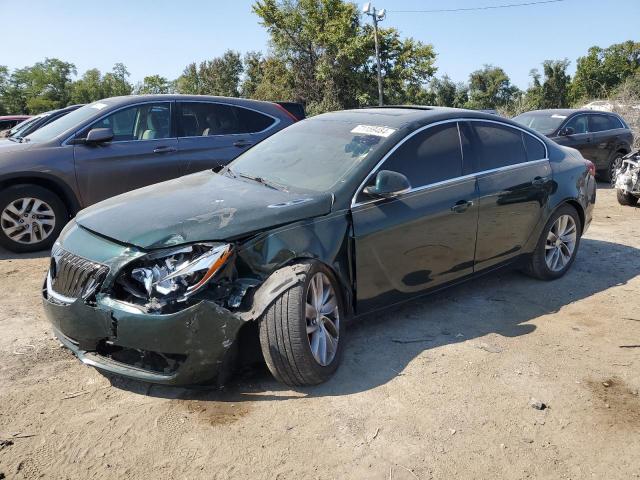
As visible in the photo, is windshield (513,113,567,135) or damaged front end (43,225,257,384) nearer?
damaged front end (43,225,257,384)

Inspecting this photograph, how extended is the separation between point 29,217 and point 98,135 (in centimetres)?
117

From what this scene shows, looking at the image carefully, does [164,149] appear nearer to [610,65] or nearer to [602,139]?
[602,139]

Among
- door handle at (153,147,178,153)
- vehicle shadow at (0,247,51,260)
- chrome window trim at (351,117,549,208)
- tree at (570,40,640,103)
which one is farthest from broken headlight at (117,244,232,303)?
tree at (570,40,640,103)

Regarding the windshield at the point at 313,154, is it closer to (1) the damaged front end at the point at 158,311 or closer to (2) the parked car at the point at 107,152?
(1) the damaged front end at the point at 158,311

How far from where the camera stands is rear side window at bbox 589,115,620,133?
12102mm

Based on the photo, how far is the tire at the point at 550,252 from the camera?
512 cm

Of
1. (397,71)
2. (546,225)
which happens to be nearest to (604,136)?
(546,225)

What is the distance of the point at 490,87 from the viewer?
2827 inches

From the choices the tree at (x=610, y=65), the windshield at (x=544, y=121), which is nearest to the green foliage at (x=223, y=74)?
the tree at (x=610, y=65)

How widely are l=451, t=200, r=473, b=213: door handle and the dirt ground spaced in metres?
0.86

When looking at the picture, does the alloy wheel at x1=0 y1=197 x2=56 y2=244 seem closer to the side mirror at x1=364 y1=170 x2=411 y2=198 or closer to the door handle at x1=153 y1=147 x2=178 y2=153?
the door handle at x1=153 y1=147 x2=178 y2=153

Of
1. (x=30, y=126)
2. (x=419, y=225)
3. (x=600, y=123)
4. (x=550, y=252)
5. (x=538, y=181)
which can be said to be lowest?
(x=550, y=252)

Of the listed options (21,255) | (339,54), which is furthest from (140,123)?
(339,54)

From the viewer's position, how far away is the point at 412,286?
4.03 meters
